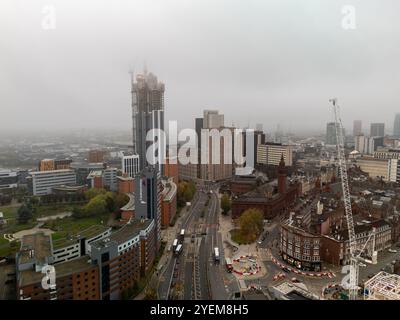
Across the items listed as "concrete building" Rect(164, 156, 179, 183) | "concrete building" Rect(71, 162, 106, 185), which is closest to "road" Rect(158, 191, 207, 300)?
"concrete building" Rect(164, 156, 179, 183)

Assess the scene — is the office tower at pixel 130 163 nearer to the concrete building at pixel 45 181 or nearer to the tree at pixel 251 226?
the concrete building at pixel 45 181

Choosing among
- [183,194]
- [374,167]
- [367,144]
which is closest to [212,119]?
[183,194]

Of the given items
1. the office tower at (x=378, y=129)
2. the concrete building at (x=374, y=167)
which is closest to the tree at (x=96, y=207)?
the concrete building at (x=374, y=167)

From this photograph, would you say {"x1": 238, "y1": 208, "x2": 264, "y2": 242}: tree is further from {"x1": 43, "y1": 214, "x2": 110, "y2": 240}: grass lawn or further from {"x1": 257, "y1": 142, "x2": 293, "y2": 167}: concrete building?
{"x1": 257, "y1": 142, "x2": 293, "y2": 167}: concrete building

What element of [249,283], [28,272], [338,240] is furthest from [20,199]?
[338,240]
